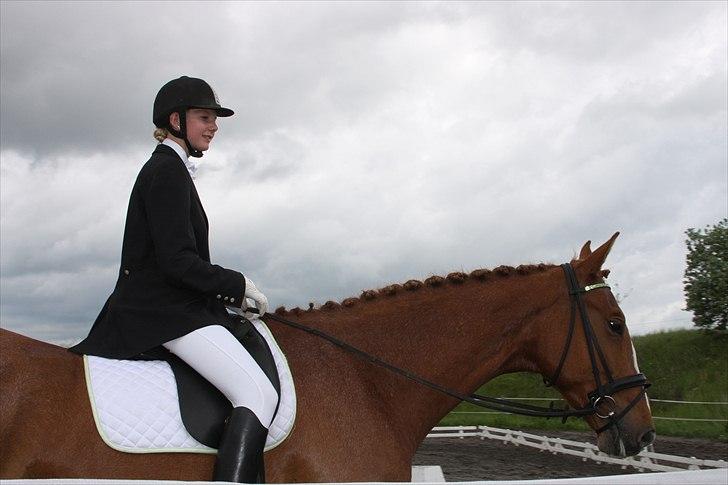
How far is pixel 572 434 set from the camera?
18875 millimetres

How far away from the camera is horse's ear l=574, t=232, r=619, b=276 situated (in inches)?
163

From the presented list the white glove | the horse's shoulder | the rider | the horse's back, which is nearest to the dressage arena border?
the horse's back

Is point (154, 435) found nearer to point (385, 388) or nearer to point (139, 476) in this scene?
point (139, 476)

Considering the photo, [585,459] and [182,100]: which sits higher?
[182,100]

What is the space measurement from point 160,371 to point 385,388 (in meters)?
1.29

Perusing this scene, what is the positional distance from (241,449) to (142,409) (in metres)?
0.51

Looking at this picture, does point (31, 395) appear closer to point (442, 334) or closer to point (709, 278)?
point (442, 334)

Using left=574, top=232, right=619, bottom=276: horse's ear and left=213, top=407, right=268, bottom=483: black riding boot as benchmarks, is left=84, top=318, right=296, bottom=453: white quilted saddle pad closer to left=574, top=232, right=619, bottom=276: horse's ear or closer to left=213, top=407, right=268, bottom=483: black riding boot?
left=213, top=407, right=268, bottom=483: black riding boot

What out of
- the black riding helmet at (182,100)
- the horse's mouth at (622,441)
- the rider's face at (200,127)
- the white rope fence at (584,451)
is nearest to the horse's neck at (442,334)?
the horse's mouth at (622,441)

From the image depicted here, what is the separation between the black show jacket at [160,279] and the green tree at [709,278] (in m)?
22.9

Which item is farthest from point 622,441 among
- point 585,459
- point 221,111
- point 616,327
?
point 585,459

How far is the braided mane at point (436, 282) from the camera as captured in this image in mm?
4066

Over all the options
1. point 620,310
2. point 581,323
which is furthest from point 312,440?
point 620,310

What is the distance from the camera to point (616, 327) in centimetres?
406
